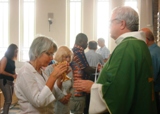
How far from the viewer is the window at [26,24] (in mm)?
9945

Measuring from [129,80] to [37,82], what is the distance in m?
0.78

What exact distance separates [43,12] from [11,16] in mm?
1064

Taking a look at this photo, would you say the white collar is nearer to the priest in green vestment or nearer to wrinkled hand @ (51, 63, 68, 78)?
the priest in green vestment

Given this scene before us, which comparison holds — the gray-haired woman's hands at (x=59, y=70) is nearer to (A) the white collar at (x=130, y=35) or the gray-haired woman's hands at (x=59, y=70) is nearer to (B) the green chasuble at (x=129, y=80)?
(B) the green chasuble at (x=129, y=80)

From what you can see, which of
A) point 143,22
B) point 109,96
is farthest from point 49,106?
point 143,22

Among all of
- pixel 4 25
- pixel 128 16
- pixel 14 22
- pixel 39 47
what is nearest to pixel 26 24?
pixel 14 22

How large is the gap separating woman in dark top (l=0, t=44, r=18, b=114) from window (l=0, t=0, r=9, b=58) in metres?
4.48

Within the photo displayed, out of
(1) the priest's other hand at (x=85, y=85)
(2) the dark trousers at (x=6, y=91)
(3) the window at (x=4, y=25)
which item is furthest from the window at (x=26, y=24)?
(1) the priest's other hand at (x=85, y=85)

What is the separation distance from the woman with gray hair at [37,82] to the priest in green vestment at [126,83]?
1.02 ft

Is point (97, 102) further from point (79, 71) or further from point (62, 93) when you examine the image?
point (79, 71)

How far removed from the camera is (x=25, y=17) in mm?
9984

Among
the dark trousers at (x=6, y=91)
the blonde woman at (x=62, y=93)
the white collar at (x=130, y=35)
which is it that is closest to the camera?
the white collar at (x=130, y=35)

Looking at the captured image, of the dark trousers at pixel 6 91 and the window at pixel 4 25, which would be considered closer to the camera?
the dark trousers at pixel 6 91

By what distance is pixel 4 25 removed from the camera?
32.7 feet
